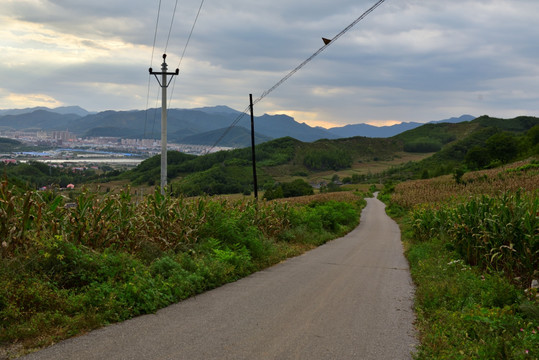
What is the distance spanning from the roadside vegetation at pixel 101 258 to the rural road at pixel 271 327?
0.39m

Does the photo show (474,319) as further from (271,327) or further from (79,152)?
(79,152)

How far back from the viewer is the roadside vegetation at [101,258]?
5.88m

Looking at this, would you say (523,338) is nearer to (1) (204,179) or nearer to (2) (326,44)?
(2) (326,44)

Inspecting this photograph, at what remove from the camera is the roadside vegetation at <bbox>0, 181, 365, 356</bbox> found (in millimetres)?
5875

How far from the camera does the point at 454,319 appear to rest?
6.60 metres

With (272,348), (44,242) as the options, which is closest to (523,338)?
(272,348)

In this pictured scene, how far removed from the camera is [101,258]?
25.0ft

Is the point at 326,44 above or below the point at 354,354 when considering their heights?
above

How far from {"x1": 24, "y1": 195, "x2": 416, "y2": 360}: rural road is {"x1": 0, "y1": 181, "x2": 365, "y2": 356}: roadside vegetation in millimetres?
392

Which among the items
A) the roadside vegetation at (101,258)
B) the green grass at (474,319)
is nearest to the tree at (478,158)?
the roadside vegetation at (101,258)

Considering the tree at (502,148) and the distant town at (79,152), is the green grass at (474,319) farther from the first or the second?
the tree at (502,148)

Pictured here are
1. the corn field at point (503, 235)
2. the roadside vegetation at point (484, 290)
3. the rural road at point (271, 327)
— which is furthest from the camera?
the corn field at point (503, 235)

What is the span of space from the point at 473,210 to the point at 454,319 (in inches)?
271

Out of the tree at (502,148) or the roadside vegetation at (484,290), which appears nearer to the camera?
the roadside vegetation at (484,290)
